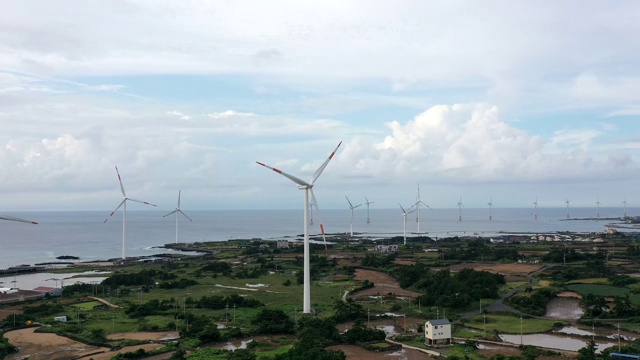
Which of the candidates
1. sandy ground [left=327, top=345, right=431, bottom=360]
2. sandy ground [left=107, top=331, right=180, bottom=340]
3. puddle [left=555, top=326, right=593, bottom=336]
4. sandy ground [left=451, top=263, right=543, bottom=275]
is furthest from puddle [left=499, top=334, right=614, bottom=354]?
sandy ground [left=451, top=263, right=543, bottom=275]

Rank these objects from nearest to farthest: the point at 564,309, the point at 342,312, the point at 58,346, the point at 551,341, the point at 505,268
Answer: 1. the point at 58,346
2. the point at 551,341
3. the point at 342,312
4. the point at 564,309
5. the point at 505,268

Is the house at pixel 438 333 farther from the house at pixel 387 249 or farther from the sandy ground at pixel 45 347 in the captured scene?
the house at pixel 387 249

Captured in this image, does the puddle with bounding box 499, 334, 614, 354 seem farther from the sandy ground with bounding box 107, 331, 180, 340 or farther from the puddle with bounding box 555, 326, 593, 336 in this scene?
the sandy ground with bounding box 107, 331, 180, 340

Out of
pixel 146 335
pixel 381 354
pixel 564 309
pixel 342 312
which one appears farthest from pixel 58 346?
pixel 564 309

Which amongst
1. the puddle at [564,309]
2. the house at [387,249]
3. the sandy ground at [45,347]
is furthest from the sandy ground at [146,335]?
the house at [387,249]

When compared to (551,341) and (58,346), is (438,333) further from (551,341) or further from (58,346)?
(58,346)

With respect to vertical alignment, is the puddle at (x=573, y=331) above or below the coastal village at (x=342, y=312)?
below
